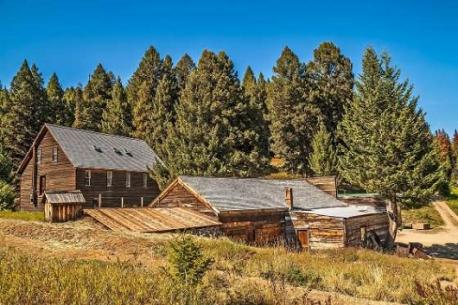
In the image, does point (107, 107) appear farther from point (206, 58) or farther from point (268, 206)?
point (268, 206)

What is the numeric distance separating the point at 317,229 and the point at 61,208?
17.5 metres

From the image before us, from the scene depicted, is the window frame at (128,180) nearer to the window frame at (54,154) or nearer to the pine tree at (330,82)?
the window frame at (54,154)

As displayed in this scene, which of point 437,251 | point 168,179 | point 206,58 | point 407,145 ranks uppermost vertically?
point 206,58

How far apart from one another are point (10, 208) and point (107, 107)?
104 ft

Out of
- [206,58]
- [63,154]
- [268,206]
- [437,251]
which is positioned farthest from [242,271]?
[206,58]

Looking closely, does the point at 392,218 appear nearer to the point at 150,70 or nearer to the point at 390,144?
the point at 390,144

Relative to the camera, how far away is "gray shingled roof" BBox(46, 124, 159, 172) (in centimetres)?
4134

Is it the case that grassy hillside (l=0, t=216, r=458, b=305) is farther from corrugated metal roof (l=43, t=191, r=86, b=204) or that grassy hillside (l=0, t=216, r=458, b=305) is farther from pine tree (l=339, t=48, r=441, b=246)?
pine tree (l=339, t=48, r=441, b=246)

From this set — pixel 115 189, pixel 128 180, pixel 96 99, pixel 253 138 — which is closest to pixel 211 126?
pixel 253 138

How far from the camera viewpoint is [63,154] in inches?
1625

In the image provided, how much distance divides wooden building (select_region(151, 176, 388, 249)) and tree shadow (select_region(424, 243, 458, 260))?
19.9 ft

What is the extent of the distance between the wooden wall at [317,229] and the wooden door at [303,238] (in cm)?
20

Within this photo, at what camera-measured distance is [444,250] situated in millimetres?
37375

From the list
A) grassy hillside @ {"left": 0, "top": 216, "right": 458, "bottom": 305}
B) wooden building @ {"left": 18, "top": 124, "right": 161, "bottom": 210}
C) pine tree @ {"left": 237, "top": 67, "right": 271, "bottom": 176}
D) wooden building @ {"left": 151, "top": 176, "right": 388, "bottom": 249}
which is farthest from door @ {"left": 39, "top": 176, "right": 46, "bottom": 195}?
grassy hillside @ {"left": 0, "top": 216, "right": 458, "bottom": 305}
